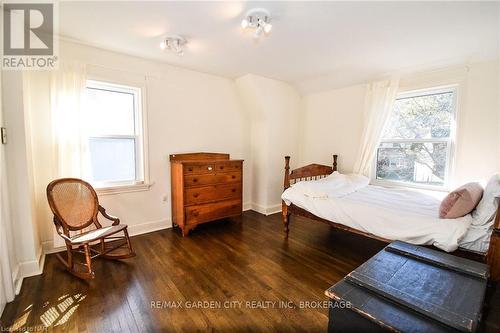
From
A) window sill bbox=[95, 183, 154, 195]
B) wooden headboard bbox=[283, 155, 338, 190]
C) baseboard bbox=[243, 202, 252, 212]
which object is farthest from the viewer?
baseboard bbox=[243, 202, 252, 212]

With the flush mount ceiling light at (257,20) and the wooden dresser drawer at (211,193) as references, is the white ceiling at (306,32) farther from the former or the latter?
the wooden dresser drawer at (211,193)

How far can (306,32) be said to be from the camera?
85.2 inches

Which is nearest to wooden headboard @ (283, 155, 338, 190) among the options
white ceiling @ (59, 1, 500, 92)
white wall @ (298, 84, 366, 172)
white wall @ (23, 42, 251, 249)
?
white wall @ (298, 84, 366, 172)

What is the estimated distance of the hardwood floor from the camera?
1.53 metres

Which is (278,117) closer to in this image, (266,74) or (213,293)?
(266,74)

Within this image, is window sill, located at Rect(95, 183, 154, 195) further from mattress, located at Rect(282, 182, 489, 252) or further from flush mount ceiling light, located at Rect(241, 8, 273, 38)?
flush mount ceiling light, located at Rect(241, 8, 273, 38)

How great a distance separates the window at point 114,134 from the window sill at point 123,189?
0.15 ft

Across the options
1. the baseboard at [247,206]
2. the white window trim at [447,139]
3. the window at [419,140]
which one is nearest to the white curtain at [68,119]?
the baseboard at [247,206]

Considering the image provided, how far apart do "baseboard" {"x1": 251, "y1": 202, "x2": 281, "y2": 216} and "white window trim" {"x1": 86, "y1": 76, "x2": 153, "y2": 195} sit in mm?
1889

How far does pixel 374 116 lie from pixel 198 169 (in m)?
2.68

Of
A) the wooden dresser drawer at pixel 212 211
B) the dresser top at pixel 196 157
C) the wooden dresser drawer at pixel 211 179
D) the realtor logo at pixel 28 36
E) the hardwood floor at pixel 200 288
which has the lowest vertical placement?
the hardwood floor at pixel 200 288

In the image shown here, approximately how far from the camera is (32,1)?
5.78 ft

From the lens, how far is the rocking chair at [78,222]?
205 centimetres

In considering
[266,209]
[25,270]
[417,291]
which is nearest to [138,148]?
[25,270]
